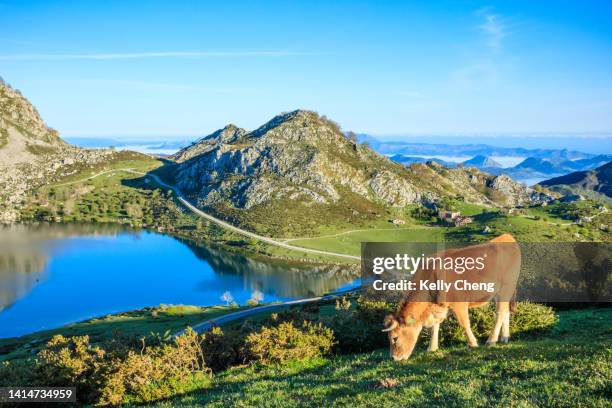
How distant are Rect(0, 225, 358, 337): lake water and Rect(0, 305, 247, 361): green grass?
22515 millimetres

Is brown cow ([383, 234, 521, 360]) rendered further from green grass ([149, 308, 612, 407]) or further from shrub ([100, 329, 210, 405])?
shrub ([100, 329, 210, 405])

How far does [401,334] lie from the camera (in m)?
15.2

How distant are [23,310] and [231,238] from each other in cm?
8897

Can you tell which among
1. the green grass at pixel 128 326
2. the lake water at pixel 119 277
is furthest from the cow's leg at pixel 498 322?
the lake water at pixel 119 277

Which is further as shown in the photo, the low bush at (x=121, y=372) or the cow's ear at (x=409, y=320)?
the low bush at (x=121, y=372)

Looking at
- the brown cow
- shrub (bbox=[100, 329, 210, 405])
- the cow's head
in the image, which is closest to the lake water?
shrub (bbox=[100, 329, 210, 405])

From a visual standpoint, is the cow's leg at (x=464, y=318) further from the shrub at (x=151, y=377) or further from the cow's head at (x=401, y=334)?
the shrub at (x=151, y=377)

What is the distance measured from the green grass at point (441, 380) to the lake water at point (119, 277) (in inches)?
3717

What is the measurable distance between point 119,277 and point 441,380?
138m

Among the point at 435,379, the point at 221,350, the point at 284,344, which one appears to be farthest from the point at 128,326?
the point at 435,379

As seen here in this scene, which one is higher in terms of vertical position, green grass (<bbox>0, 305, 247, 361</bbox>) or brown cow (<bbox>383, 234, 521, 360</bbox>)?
brown cow (<bbox>383, 234, 521, 360</bbox>)

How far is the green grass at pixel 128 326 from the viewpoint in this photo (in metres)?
60.9

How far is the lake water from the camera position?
350ft

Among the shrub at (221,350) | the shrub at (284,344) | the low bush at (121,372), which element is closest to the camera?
the low bush at (121,372)
